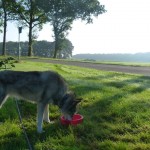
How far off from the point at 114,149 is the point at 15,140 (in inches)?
78.4

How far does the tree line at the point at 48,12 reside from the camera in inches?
1884

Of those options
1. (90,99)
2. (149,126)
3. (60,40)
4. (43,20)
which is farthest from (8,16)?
(149,126)

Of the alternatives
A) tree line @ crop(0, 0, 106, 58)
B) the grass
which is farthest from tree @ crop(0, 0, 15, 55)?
the grass

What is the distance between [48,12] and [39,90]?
47.2 metres

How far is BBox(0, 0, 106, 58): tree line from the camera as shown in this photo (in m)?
47.8

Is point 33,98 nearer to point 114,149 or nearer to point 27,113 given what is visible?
point 27,113

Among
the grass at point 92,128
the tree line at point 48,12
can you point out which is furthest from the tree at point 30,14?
the grass at point 92,128

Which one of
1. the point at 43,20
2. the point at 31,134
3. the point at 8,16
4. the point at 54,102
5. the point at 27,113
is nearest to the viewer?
the point at 31,134

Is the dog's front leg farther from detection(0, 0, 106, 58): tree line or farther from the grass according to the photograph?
detection(0, 0, 106, 58): tree line

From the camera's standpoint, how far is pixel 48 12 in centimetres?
5275

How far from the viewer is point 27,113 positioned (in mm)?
8297

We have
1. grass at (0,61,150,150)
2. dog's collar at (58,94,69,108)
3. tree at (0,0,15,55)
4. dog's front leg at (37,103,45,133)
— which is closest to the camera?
grass at (0,61,150,150)

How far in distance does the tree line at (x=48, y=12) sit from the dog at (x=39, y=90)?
41.5m

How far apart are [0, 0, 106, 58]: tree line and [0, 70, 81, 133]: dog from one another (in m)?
41.5
